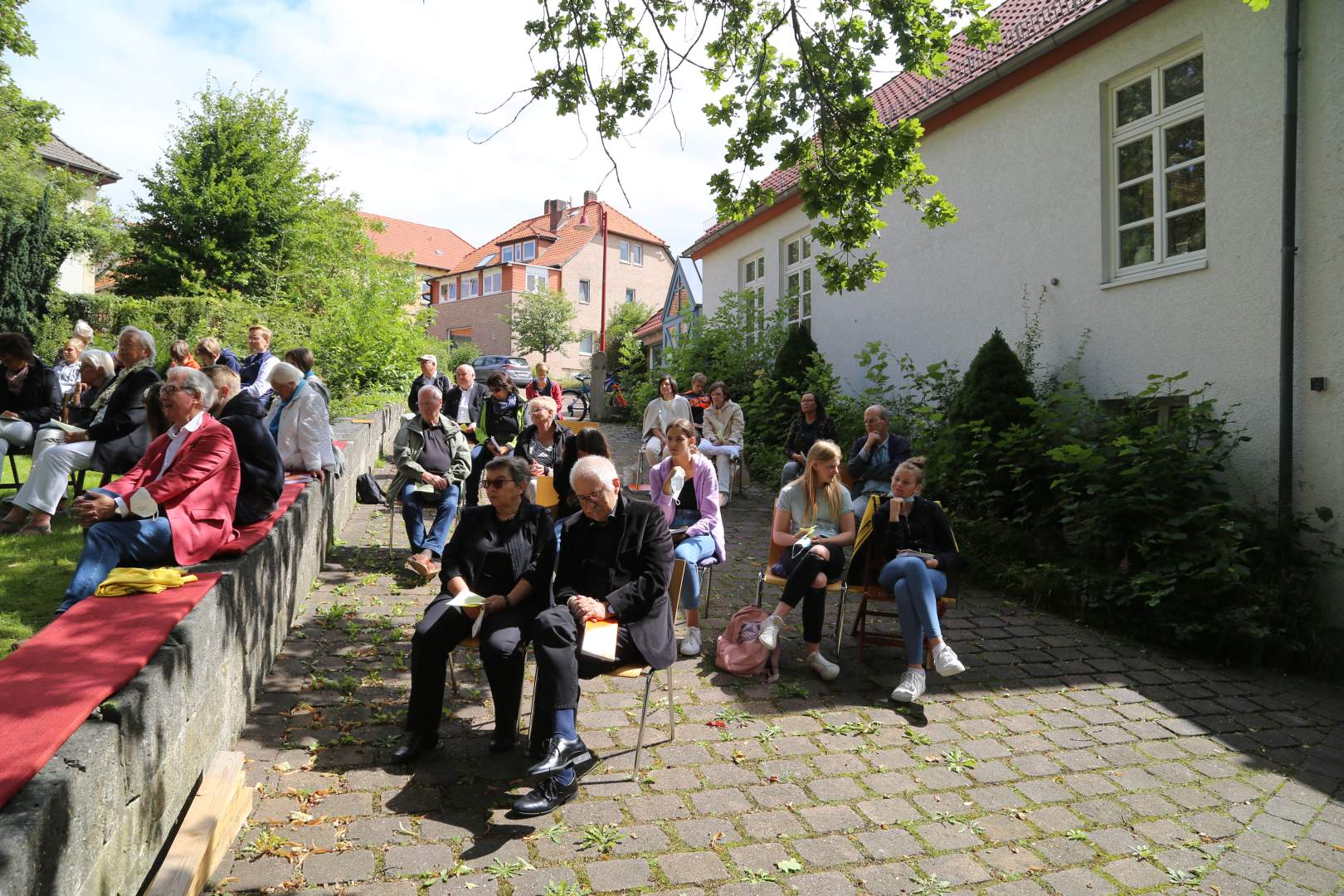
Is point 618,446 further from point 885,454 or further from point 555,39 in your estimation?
point 555,39

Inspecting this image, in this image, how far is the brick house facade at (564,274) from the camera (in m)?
55.8

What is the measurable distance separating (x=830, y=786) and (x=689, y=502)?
270 centimetres

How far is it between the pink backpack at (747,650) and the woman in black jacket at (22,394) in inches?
262

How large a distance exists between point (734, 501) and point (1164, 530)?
A: 5.96 m

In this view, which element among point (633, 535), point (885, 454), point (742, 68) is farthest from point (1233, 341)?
point (633, 535)

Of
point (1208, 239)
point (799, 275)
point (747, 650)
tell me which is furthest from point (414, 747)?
point (799, 275)

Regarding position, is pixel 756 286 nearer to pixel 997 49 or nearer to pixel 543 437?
pixel 997 49

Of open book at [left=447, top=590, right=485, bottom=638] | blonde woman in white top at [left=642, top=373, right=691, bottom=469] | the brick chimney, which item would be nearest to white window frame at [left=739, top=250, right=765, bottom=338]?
blonde woman in white top at [left=642, top=373, right=691, bottom=469]

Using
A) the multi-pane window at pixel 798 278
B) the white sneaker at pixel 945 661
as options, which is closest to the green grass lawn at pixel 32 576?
the white sneaker at pixel 945 661

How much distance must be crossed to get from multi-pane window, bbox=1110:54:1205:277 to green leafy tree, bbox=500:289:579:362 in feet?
142

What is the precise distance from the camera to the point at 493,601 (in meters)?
4.46

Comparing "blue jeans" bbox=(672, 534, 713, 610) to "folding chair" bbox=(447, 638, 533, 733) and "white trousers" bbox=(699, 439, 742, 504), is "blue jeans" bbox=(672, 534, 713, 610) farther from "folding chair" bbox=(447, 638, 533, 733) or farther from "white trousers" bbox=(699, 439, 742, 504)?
"white trousers" bbox=(699, 439, 742, 504)

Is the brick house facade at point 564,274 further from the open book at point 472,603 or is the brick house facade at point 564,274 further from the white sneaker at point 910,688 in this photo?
the open book at point 472,603

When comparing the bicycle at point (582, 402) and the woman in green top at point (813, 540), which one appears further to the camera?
the bicycle at point (582, 402)
